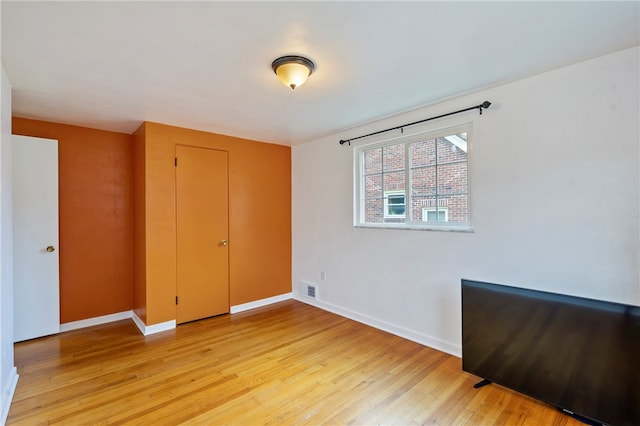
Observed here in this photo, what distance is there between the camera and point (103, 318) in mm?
3633

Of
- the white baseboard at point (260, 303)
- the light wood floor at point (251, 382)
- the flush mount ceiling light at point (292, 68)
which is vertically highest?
the flush mount ceiling light at point (292, 68)

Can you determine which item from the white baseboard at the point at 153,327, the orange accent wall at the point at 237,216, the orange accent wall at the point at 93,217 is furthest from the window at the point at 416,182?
the orange accent wall at the point at 93,217

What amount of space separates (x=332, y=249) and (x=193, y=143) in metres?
2.21

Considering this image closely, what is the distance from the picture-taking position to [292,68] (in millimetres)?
1983

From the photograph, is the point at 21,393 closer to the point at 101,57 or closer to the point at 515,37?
the point at 101,57

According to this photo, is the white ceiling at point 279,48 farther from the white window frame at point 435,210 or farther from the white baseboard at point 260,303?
the white baseboard at point 260,303

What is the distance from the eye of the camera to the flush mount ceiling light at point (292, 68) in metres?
1.97

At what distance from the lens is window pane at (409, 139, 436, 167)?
299 centimetres

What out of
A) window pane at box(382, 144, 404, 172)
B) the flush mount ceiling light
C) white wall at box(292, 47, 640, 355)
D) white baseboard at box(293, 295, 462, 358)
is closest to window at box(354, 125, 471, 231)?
window pane at box(382, 144, 404, 172)

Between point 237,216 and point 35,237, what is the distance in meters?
2.10

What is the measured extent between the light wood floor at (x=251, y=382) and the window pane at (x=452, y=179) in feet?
5.06

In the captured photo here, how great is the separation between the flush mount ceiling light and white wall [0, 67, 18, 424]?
1.88 m

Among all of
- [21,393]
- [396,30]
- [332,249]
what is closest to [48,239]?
[21,393]

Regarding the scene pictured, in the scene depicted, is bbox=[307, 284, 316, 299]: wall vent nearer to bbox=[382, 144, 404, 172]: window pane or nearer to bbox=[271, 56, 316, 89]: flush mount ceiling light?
bbox=[382, 144, 404, 172]: window pane
